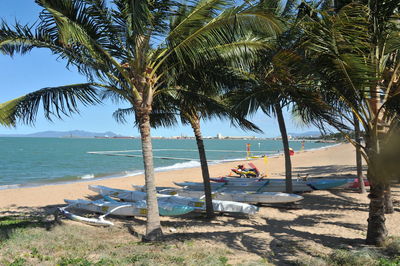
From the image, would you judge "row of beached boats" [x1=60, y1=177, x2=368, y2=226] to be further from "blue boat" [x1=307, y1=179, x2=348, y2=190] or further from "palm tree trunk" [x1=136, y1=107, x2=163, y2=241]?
"palm tree trunk" [x1=136, y1=107, x2=163, y2=241]

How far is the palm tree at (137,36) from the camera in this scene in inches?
192

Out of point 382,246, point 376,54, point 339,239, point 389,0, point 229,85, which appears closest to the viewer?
point 389,0

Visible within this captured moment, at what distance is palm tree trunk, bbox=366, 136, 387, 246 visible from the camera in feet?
16.8

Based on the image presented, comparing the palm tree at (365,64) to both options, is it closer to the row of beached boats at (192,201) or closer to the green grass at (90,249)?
the green grass at (90,249)

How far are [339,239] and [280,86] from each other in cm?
318

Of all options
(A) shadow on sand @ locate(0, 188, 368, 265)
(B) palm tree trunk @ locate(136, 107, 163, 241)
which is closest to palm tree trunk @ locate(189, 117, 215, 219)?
(A) shadow on sand @ locate(0, 188, 368, 265)

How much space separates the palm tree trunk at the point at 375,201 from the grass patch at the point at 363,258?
25cm

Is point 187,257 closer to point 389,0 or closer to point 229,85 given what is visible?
point 229,85

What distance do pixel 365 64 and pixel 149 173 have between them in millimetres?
4003

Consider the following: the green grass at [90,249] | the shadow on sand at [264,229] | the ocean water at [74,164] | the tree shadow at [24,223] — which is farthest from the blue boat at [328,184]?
the ocean water at [74,164]

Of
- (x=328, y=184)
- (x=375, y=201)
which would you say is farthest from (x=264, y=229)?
(x=328, y=184)

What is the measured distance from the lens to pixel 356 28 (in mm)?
4551

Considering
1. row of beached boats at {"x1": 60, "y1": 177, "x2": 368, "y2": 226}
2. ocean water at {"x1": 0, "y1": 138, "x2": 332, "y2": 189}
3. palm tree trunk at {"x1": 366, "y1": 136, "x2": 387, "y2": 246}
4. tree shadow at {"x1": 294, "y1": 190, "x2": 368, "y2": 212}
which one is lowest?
ocean water at {"x1": 0, "y1": 138, "x2": 332, "y2": 189}

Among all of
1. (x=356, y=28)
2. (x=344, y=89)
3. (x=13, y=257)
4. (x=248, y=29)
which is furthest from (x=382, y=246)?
(x=13, y=257)
